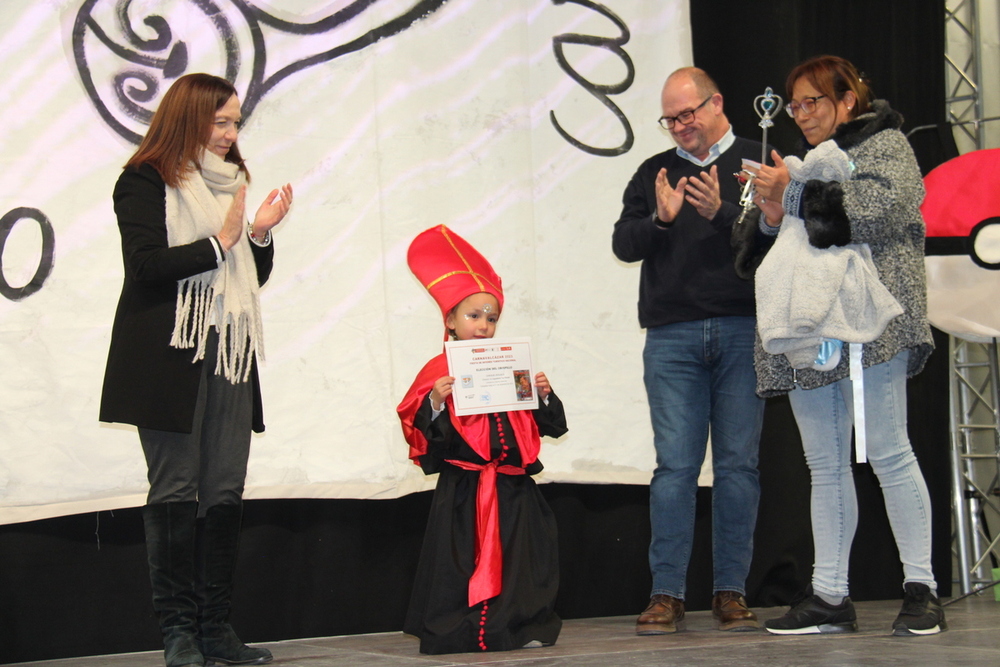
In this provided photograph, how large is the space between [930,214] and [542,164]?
127cm

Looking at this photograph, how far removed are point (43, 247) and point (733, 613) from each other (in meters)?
2.04

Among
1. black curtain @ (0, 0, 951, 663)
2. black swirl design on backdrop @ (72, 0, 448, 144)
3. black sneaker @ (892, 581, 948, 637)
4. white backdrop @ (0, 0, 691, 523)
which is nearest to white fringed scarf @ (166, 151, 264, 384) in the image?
white backdrop @ (0, 0, 691, 523)

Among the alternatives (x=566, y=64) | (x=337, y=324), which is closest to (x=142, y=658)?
(x=337, y=324)

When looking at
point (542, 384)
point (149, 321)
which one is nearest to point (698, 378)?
point (542, 384)

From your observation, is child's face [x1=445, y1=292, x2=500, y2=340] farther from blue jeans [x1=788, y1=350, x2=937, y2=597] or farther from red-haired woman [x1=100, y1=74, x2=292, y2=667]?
blue jeans [x1=788, y1=350, x2=937, y2=597]

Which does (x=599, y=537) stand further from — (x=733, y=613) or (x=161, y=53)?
(x=161, y=53)

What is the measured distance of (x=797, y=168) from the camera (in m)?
2.24

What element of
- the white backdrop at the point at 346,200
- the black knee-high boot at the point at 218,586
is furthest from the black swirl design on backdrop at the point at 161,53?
the black knee-high boot at the point at 218,586

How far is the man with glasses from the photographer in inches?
104

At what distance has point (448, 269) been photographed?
2568 mm

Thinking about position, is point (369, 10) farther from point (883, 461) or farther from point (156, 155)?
point (883, 461)

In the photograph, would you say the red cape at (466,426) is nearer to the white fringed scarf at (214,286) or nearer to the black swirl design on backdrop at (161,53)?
the white fringed scarf at (214,286)

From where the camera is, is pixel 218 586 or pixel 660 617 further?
pixel 660 617

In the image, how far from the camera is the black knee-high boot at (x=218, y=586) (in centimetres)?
218
